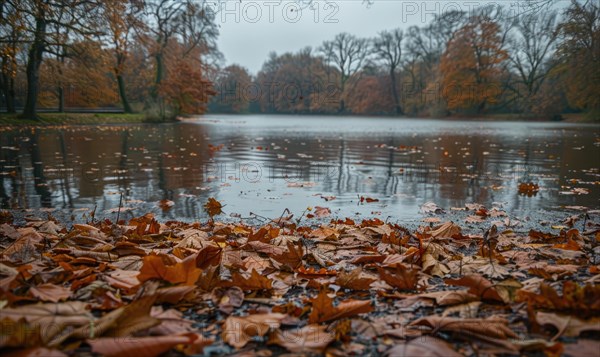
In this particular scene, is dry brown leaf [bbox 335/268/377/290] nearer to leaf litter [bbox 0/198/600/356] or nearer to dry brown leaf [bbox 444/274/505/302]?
leaf litter [bbox 0/198/600/356]

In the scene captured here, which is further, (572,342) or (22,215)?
(22,215)

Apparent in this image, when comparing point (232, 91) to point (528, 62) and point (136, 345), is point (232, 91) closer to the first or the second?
point (528, 62)

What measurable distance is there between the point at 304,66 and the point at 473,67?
129ft

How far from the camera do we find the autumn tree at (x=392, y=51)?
2731 inches

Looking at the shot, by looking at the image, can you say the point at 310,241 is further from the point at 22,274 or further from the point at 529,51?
the point at 529,51

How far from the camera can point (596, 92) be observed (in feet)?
117

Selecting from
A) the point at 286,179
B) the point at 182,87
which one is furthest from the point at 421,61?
the point at 286,179

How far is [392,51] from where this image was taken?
70875 millimetres

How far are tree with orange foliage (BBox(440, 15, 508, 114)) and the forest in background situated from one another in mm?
135

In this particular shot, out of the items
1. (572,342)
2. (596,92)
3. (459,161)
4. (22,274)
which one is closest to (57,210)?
(22,274)

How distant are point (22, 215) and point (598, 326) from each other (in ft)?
16.8

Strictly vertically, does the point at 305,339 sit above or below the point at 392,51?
below

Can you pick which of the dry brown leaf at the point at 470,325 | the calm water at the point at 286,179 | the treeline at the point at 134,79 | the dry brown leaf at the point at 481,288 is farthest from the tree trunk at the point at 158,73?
the dry brown leaf at the point at 470,325

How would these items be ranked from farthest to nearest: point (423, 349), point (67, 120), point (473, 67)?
point (473, 67) → point (67, 120) → point (423, 349)
